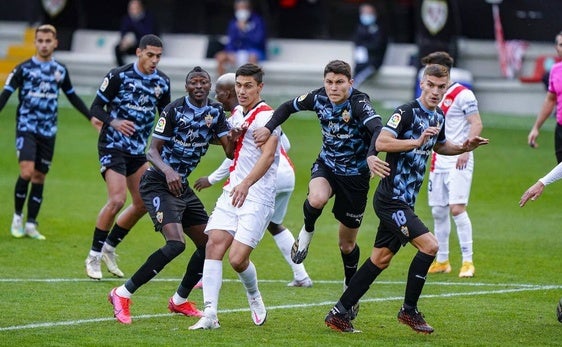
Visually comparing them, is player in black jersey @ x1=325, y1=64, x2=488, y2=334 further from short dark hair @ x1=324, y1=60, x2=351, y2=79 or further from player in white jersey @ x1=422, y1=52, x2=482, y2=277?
player in white jersey @ x1=422, y1=52, x2=482, y2=277

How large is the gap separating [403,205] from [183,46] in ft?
76.0

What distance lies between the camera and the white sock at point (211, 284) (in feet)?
34.5

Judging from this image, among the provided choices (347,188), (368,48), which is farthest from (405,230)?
(368,48)

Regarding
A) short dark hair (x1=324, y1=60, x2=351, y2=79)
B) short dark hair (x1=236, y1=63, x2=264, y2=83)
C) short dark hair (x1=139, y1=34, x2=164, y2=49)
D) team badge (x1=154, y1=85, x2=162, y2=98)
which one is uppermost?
short dark hair (x1=324, y1=60, x2=351, y2=79)

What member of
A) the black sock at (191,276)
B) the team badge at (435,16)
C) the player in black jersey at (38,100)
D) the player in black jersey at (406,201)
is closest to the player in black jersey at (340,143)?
the player in black jersey at (406,201)

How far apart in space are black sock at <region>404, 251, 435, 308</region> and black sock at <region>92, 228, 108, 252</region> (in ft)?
13.9

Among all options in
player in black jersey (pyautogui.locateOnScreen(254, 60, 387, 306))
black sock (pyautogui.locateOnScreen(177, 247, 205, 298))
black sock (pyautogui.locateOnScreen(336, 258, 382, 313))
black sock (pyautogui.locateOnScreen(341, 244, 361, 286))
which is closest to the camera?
black sock (pyautogui.locateOnScreen(336, 258, 382, 313))

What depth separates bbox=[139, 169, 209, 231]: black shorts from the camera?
1109 centimetres

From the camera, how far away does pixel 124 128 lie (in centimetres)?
1300

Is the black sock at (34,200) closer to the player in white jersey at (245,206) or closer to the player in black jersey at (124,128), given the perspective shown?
the player in black jersey at (124,128)

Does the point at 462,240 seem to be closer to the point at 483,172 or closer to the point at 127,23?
the point at 483,172

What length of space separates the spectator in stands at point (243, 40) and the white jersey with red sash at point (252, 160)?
62.4 ft

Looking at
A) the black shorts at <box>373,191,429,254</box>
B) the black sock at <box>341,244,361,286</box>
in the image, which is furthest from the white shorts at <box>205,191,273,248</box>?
the black sock at <box>341,244,361,286</box>

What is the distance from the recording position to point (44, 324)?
35.0 feet
